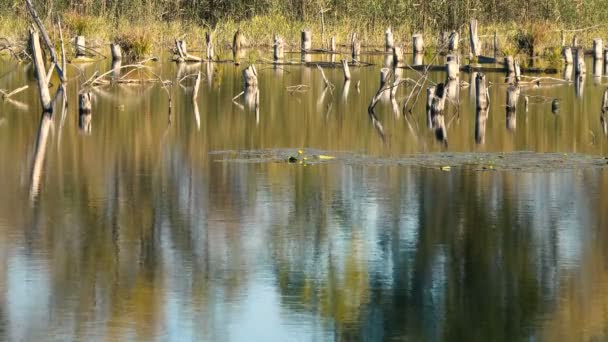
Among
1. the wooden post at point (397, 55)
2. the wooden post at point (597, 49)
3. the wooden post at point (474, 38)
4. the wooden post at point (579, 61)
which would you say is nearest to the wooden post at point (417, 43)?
the wooden post at point (474, 38)

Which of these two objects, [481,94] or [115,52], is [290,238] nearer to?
[481,94]

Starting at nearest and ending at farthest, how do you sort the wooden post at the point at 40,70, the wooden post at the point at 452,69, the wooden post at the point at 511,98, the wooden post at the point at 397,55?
the wooden post at the point at 40,70, the wooden post at the point at 511,98, the wooden post at the point at 452,69, the wooden post at the point at 397,55

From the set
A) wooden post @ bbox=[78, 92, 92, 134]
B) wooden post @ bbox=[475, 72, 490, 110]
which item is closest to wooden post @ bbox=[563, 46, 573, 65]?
wooden post @ bbox=[475, 72, 490, 110]

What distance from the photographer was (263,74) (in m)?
32.7

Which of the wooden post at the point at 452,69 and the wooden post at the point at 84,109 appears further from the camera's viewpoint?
the wooden post at the point at 452,69

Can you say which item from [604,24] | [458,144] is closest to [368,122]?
[458,144]

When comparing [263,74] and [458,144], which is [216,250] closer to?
[458,144]

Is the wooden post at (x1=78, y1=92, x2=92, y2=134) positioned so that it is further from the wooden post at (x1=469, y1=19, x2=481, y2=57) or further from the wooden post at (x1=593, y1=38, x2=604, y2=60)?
the wooden post at (x1=593, y1=38, x2=604, y2=60)

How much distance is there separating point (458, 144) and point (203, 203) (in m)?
5.89

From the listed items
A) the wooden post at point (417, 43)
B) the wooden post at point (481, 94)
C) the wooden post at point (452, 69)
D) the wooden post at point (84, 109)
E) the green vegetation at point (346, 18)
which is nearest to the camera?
the wooden post at point (84, 109)

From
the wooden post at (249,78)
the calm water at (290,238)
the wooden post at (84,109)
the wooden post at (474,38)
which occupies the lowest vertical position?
the calm water at (290,238)

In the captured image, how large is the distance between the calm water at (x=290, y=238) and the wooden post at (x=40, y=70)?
74cm

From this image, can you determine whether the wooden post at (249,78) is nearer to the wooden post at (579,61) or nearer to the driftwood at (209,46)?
the wooden post at (579,61)

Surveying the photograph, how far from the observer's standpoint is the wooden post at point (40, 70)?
20438 millimetres
